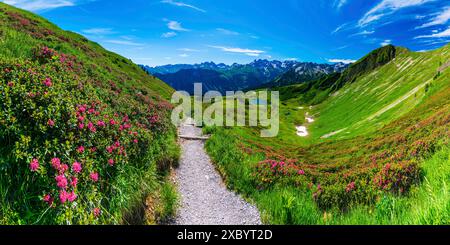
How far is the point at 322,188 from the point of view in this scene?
13.1 m

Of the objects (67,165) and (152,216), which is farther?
(152,216)

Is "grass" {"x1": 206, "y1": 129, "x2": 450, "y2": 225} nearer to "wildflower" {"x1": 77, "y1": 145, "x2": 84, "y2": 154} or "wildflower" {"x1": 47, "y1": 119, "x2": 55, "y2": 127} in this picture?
"wildflower" {"x1": 77, "y1": 145, "x2": 84, "y2": 154}

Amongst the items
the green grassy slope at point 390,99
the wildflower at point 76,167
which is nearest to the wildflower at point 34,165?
the wildflower at point 76,167

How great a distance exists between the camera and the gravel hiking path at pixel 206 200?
11586 millimetres

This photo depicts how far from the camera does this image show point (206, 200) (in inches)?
550

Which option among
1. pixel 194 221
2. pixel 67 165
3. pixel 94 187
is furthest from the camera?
pixel 194 221

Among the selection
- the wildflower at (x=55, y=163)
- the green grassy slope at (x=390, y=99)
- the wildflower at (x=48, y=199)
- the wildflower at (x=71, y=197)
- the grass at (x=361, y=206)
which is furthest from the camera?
the green grassy slope at (x=390, y=99)

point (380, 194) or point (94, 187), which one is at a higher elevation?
point (94, 187)

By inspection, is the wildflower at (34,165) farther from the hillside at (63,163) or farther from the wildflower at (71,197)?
the wildflower at (71,197)

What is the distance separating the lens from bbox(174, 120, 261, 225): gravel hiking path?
11.6 m

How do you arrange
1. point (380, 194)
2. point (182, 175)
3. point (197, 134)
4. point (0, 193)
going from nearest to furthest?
1. point (0, 193)
2. point (380, 194)
3. point (182, 175)
4. point (197, 134)
